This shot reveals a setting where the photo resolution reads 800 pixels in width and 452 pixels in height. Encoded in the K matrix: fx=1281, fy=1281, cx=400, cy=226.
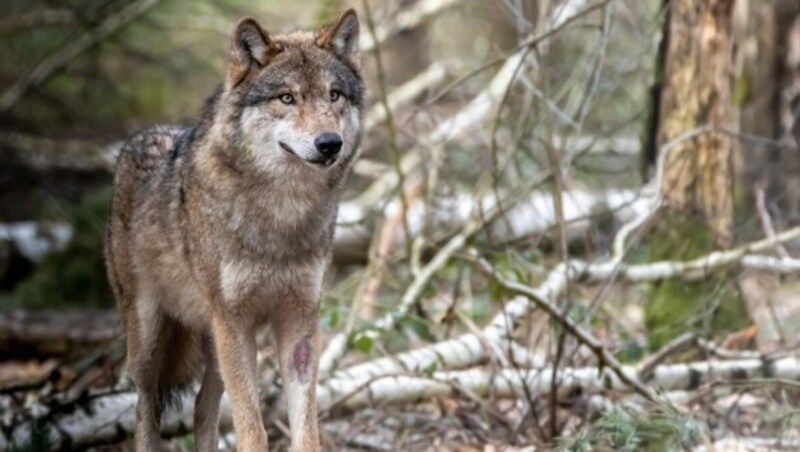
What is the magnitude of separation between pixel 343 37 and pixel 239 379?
166 cm

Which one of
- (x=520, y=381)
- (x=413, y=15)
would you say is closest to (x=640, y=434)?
(x=520, y=381)

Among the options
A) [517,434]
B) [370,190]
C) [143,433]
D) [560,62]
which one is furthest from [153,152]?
[370,190]

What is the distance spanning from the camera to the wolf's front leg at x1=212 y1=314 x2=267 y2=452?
584 centimetres

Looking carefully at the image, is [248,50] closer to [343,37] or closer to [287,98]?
[287,98]

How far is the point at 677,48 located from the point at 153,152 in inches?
151

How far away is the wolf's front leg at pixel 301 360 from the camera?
19.4ft

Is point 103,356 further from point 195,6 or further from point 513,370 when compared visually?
point 195,6

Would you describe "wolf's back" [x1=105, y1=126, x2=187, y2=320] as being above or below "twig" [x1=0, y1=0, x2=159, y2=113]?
below

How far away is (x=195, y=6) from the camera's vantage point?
14.5m

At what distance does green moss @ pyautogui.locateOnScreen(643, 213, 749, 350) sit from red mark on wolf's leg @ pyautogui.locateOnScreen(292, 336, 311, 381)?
324cm

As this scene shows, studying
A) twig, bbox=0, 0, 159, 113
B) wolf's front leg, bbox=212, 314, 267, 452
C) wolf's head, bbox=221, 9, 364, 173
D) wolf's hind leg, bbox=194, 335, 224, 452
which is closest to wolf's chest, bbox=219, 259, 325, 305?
wolf's front leg, bbox=212, 314, 267, 452

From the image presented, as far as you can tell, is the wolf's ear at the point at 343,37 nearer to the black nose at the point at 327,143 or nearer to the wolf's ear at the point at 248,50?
the wolf's ear at the point at 248,50

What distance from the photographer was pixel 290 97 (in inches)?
223

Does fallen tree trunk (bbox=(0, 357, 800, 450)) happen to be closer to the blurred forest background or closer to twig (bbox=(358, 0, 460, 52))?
the blurred forest background
